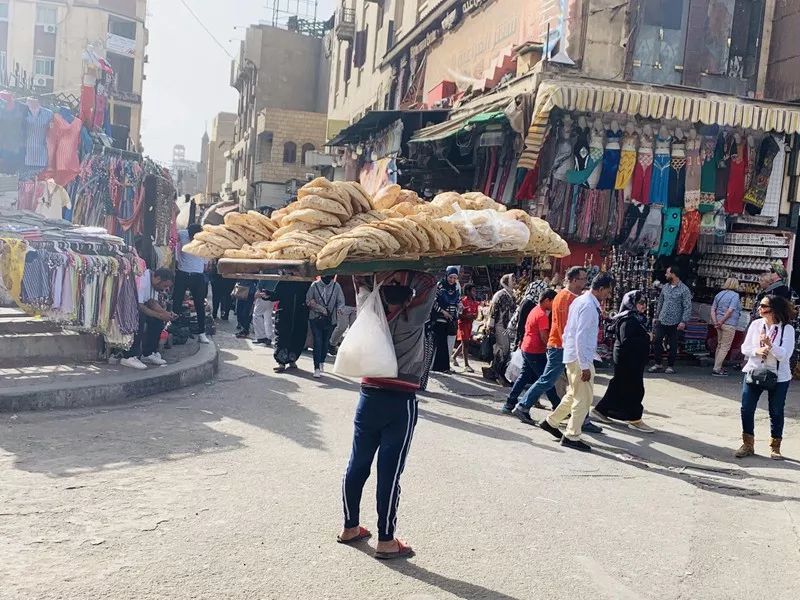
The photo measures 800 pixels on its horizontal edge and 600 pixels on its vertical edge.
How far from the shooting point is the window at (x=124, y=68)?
49.5 meters

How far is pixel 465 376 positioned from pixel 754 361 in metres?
4.92

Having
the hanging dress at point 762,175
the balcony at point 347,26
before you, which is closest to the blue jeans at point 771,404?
the hanging dress at point 762,175

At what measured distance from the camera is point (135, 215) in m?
12.5

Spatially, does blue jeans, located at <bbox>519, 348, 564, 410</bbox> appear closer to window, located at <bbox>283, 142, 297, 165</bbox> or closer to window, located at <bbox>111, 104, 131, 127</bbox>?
window, located at <bbox>283, 142, 297, 165</bbox>

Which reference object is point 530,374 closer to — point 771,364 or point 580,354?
point 580,354

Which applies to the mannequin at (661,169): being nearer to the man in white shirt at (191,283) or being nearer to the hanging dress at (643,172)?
the hanging dress at (643,172)

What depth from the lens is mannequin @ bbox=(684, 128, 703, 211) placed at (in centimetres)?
1275

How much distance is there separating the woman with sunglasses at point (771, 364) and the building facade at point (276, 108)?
32.8 meters

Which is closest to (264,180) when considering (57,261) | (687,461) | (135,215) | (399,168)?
(399,168)

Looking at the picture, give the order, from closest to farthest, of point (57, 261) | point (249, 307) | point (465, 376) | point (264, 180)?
point (57, 261), point (465, 376), point (249, 307), point (264, 180)

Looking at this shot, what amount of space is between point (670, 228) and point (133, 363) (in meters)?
8.61

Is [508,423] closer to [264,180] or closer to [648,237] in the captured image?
[648,237]

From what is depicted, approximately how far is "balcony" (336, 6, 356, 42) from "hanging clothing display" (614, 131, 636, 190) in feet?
69.5

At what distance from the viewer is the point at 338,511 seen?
5340 millimetres
